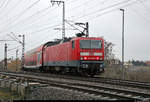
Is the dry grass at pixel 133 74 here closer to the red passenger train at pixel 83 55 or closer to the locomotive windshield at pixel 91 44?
the red passenger train at pixel 83 55

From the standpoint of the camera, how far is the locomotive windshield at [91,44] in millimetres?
20919

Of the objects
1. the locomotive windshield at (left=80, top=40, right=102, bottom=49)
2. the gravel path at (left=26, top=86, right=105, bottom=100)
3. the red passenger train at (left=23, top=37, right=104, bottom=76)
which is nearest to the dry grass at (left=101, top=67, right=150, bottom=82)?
the red passenger train at (left=23, top=37, right=104, bottom=76)

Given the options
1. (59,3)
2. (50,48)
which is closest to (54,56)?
(50,48)

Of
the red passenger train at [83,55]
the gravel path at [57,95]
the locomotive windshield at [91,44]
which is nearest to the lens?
the gravel path at [57,95]

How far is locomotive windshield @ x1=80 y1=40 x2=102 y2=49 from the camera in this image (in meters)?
20.9

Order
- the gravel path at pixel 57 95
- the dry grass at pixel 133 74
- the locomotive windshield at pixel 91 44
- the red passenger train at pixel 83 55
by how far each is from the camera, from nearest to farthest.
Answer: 1. the gravel path at pixel 57 95
2. the red passenger train at pixel 83 55
3. the locomotive windshield at pixel 91 44
4. the dry grass at pixel 133 74

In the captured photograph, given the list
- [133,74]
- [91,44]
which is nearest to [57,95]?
[91,44]

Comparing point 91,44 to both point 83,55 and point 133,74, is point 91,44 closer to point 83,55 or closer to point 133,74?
point 83,55

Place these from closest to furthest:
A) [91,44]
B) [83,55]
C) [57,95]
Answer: [57,95], [83,55], [91,44]

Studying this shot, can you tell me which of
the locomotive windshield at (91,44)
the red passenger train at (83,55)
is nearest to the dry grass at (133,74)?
the red passenger train at (83,55)

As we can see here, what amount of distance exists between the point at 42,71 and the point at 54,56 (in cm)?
705

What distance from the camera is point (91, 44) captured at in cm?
2120

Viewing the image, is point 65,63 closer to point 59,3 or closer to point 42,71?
point 42,71

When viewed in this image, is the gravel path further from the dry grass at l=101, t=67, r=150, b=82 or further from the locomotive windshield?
the dry grass at l=101, t=67, r=150, b=82
